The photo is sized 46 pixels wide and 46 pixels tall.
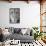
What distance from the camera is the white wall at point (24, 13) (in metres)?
4.20

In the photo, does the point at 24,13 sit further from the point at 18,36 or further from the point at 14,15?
the point at 18,36

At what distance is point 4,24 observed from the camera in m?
4.21

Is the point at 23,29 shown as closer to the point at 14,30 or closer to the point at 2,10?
the point at 14,30

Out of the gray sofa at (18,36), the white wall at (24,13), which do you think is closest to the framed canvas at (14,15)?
the white wall at (24,13)

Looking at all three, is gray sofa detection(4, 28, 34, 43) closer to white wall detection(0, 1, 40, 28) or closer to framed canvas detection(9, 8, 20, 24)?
white wall detection(0, 1, 40, 28)

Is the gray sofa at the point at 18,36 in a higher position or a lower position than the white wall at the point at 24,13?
lower

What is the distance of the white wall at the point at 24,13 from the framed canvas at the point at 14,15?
0.32ft

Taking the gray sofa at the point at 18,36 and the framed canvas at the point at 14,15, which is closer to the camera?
the gray sofa at the point at 18,36

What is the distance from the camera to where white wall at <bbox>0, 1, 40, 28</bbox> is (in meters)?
4.20

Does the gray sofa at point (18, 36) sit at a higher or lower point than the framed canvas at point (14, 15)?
lower

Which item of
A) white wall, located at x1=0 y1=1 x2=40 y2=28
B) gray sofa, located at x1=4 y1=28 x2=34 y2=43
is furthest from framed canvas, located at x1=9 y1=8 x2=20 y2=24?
gray sofa, located at x1=4 y1=28 x2=34 y2=43

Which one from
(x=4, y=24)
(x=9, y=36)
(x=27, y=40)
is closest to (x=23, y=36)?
(x=27, y=40)

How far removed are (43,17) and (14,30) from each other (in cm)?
104

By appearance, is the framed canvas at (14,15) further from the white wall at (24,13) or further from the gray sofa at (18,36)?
the gray sofa at (18,36)
